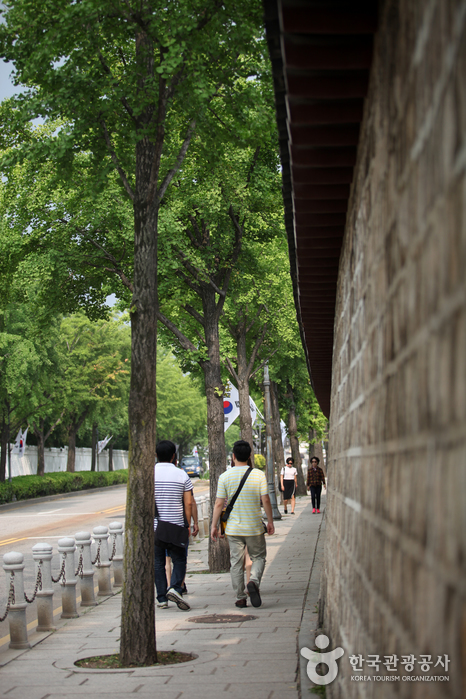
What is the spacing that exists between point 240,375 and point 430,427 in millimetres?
24454

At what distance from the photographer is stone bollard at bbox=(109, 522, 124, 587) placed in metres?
12.0

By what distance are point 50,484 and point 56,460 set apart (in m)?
18.2

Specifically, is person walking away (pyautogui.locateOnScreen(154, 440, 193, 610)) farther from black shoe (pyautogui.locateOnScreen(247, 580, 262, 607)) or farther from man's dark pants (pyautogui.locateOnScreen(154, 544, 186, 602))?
black shoe (pyautogui.locateOnScreen(247, 580, 262, 607))

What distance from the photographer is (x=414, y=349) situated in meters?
1.93

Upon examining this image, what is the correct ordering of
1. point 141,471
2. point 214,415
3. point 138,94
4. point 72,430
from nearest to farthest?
point 141,471
point 138,94
point 214,415
point 72,430

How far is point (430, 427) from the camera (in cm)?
173

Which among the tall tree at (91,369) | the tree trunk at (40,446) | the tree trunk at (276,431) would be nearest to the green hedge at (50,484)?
the tree trunk at (40,446)

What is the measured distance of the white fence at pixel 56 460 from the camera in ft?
168

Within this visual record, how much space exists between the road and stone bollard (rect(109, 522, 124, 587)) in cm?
93

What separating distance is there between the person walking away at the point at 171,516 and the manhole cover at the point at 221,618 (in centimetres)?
62

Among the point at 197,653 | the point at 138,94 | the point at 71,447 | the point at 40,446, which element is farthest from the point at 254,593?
the point at 71,447

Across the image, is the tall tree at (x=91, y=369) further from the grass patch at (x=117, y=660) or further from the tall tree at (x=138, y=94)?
the grass patch at (x=117, y=660)

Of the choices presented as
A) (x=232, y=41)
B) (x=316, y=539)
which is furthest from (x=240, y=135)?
(x=316, y=539)

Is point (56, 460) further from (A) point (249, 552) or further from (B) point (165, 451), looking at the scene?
(A) point (249, 552)
